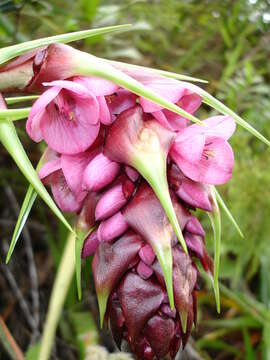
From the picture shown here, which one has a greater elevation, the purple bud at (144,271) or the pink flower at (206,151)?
the pink flower at (206,151)

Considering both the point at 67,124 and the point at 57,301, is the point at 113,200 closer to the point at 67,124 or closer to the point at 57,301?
the point at 67,124

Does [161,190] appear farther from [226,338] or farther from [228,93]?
[226,338]

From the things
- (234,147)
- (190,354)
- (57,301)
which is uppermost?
(57,301)

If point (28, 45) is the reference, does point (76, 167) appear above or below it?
below

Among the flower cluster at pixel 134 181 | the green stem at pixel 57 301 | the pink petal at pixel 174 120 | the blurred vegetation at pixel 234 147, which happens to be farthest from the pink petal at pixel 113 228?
the blurred vegetation at pixel 234 147

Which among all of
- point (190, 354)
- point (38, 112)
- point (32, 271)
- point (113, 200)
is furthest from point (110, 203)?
point (32, 271)

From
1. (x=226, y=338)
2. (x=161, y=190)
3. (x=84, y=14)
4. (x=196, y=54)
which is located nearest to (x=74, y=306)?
(x=226, y=338)

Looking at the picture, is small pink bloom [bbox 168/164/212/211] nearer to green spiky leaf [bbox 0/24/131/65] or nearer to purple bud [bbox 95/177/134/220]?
purple bud [bbox 95/177/134/220]

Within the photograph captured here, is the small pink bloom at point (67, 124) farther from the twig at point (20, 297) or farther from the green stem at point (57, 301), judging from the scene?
the twig at point (20, 297)
